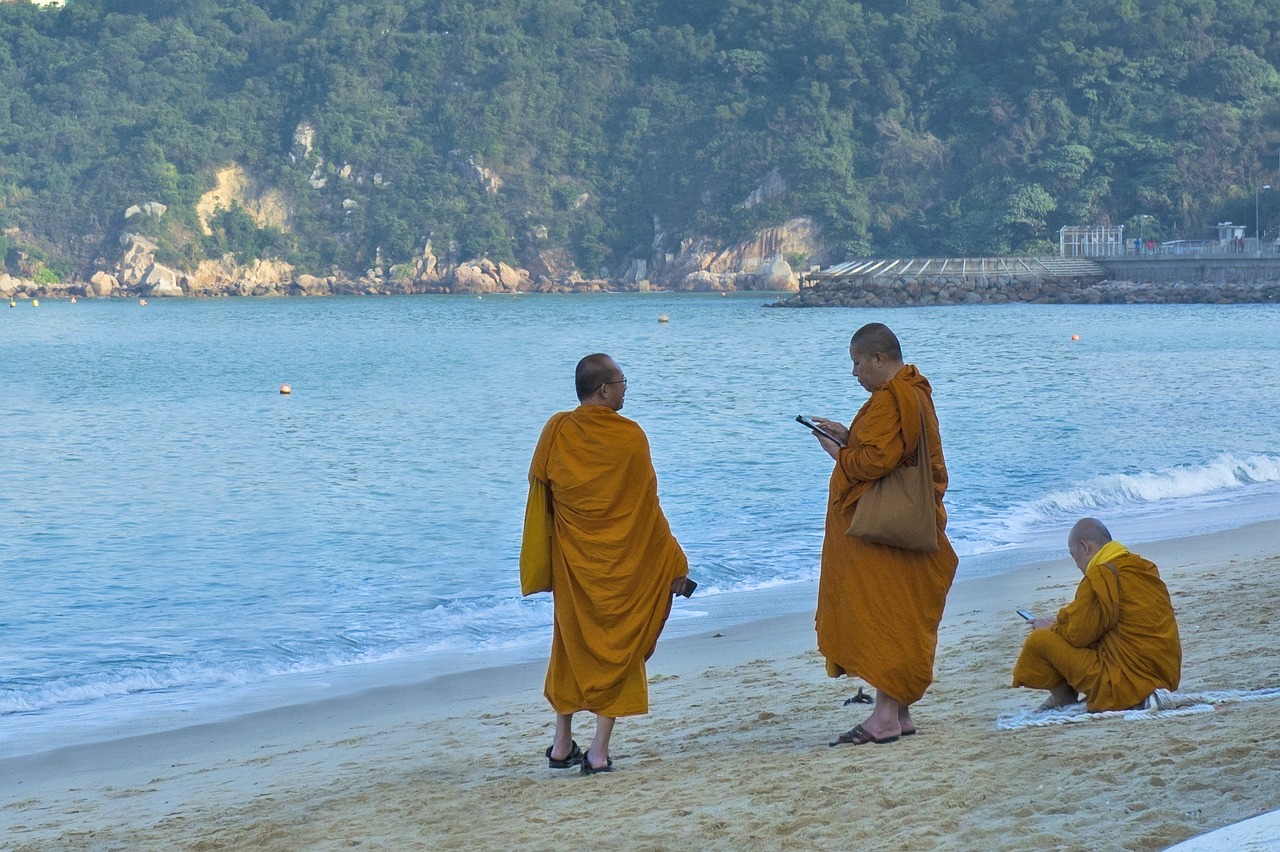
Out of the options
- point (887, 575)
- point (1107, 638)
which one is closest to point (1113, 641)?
point (1107, 638)

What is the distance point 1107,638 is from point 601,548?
5.32ft

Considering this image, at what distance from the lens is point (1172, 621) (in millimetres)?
4473

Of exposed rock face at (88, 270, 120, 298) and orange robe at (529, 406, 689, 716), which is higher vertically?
exposed rock face at (88, 270, 120, 298)

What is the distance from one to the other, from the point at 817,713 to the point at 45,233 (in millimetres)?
108428

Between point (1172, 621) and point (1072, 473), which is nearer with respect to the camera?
point (1172, 621)

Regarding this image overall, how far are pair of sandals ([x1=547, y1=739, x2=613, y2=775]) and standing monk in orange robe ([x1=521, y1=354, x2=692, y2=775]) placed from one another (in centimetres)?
17

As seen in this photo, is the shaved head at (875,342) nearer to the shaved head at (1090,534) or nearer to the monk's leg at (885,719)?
the shaved head at (1090,534)

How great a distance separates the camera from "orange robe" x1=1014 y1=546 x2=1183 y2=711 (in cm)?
439

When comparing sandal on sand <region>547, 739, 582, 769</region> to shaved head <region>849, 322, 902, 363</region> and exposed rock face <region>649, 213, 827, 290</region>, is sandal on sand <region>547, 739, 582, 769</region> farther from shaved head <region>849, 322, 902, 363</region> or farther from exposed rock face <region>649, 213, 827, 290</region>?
exposed rock face <region>649, 213, 827, 290</region>

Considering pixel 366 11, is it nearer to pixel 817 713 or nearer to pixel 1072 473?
pixel 1072 473

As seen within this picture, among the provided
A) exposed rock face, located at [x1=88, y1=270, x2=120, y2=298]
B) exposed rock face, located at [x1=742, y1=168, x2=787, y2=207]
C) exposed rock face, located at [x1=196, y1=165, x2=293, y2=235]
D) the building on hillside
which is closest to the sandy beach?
the building on hillside

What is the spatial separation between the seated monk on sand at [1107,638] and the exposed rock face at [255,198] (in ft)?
360

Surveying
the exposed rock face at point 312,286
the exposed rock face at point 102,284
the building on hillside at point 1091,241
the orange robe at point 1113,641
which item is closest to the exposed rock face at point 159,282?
the exposed rock face at point 102,284

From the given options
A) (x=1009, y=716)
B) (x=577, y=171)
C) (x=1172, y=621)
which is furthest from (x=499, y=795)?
(x=577, y=171)
